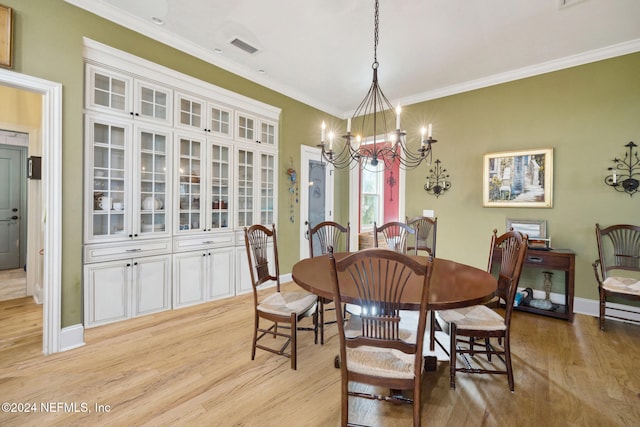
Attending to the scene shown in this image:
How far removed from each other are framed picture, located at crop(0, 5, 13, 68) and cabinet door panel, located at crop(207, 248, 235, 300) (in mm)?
2410

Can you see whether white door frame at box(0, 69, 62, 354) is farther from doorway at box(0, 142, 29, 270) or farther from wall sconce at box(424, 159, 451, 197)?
wall sconce at box(424, 159, 451, 197)

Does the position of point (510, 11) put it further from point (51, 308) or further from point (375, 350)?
point (51, 308)

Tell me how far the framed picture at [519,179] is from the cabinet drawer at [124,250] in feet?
13.8

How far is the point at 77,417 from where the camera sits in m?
1.63

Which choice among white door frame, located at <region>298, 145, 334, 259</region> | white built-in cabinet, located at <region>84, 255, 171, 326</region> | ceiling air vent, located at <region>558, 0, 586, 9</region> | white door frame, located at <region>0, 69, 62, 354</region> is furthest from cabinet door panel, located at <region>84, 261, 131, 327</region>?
ceiling air vent, located at <region>558, 0, 586, 9</region>

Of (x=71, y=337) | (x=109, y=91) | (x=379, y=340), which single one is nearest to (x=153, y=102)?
(x=109, y=91)

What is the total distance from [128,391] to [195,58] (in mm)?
3396

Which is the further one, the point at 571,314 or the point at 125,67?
the point at 571,314

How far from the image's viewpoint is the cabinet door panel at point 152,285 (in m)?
2.91

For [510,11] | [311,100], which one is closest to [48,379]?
[311,100]

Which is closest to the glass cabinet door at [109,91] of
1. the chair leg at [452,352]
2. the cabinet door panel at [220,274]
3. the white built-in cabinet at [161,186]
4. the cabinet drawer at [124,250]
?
the white built-in cabinet at [161,186]

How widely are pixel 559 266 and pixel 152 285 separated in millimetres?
4552

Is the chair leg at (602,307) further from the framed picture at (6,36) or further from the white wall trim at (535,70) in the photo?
the framed picture at (6,36)

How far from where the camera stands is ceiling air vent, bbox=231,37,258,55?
3102mm
